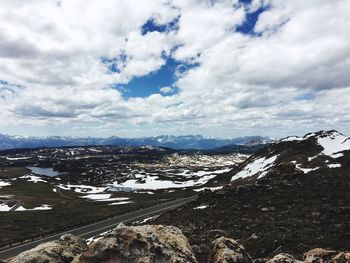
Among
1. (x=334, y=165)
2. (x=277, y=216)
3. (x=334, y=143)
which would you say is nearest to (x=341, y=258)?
(x=277, y=216)

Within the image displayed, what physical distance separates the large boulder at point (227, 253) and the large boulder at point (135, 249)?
2269 mm

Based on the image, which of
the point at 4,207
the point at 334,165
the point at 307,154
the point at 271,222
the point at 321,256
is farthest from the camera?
the point at 4,207

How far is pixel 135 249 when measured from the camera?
1302 centimetres

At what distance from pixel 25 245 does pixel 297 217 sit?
4642cm

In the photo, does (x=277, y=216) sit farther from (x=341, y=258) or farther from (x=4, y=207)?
(x=4, y=207)

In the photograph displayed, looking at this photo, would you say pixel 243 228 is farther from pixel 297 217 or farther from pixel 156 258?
pixel 156 258

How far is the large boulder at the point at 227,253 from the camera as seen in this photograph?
15688 mm

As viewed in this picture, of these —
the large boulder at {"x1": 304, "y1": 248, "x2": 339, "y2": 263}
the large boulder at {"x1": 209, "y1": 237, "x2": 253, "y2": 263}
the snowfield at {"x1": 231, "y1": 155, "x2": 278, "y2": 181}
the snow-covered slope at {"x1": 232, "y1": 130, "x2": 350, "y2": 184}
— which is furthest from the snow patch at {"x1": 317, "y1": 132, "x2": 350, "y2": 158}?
the large boulder at {"x1": 209, "y1": 237, "x2": 253, "y2": 263}

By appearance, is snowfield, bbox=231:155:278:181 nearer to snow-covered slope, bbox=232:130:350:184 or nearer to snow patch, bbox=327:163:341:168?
snow-covered slope, bbox=232:130:350:184

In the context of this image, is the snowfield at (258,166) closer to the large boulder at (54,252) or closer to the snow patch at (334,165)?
the snow patch at (334,165)

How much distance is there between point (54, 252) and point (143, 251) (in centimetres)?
581

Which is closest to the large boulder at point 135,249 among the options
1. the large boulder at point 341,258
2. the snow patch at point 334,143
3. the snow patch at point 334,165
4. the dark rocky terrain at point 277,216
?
the large boulder at point 341,258

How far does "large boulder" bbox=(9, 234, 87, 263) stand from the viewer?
49.6 ft

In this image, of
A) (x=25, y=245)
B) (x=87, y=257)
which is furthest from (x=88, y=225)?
(x=87, y=257)
